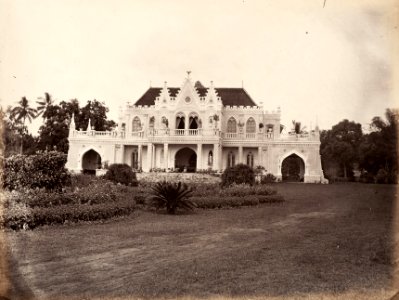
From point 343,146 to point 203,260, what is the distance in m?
44.4

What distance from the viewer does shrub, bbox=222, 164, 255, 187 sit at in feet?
74.1

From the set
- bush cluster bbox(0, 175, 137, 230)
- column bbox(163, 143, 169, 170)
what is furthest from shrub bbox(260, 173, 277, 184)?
bush cluster bbox(0, 175, 137, 230)

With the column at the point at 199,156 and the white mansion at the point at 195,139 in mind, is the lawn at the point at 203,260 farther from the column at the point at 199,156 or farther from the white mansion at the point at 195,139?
the white mansion at the point at 195,139

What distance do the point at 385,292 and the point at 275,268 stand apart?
1.88m

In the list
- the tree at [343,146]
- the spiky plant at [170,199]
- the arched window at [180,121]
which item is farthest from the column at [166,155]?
the tree at [343,146]

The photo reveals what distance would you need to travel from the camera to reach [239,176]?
888 inches

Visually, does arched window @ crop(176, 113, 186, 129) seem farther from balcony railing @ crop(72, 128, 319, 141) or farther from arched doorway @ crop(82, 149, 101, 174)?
arched doorway @ crop(82, 149, 101, 174)

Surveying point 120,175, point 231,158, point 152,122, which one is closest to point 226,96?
point 231,158

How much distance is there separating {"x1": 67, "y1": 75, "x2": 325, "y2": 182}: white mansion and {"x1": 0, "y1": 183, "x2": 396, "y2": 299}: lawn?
989 inches

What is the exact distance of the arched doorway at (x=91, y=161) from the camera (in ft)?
140

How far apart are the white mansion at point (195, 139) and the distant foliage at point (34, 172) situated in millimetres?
19648

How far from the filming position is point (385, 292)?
6773mm

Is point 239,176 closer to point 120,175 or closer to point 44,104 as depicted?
point 120,175

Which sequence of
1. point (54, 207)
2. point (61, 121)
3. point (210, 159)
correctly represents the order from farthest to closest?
point (61, 121) → point (210, 159) → point (54, 207)
